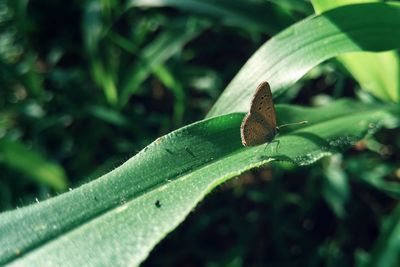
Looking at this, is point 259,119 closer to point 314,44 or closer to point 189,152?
point 189,152

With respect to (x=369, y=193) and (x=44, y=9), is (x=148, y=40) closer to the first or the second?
(x=44, y=9)

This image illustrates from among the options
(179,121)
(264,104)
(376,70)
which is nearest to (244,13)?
(376,70)

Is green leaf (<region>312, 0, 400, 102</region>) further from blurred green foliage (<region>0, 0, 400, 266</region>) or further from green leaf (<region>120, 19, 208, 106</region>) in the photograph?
green leaf (<region>120, 19, 208, 106</region>)

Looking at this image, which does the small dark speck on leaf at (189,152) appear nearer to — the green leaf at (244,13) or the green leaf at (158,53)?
the green leaf at (244,13)

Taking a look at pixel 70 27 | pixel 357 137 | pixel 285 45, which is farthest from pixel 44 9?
pixel 357 137

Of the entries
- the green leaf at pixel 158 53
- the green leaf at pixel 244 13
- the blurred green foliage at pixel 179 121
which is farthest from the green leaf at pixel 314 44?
the green leaf at pixel 158 53
